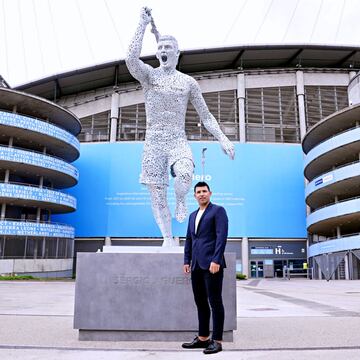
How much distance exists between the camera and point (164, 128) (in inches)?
278

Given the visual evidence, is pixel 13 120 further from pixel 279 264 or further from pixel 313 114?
pixel 313 114

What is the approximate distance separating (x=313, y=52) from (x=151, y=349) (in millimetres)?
43826

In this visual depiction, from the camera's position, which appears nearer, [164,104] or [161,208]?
[161,208]

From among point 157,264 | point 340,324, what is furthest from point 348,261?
point 157,264

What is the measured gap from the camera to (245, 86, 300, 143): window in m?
43.3

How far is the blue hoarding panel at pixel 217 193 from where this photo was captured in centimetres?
3678

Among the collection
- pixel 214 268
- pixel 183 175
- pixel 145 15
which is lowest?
pixel 214 268

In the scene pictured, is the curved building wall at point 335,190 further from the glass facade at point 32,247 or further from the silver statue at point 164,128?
the silver statue at point 164,128

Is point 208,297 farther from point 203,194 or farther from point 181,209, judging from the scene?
point 181,209

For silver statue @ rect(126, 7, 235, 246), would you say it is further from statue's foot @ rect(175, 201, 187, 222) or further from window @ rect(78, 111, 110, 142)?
window @ rect(78, 111, 110, 142)

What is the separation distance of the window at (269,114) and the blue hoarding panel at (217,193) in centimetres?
484

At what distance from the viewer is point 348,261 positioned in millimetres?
29422

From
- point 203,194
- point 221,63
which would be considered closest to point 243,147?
point 221,63

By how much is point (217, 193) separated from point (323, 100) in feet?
54.0
